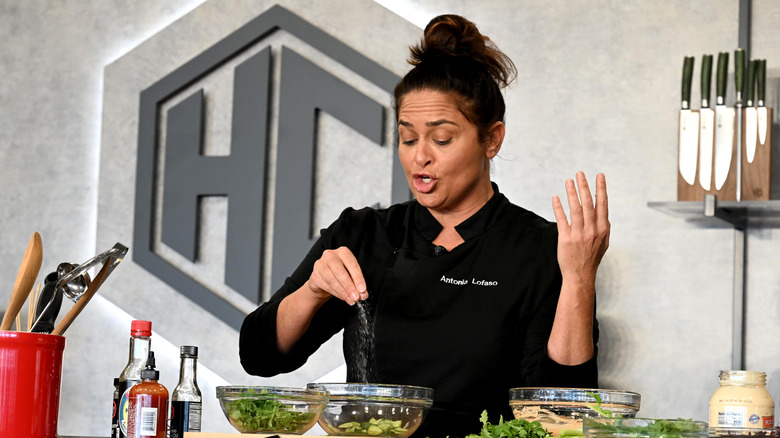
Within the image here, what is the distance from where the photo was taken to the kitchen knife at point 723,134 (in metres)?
2.69

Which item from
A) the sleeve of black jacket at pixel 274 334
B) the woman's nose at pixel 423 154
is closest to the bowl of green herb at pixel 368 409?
the sleeve of black jacket at pixel 274 334

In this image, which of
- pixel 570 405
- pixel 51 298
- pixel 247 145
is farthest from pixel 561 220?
pixel 247 145

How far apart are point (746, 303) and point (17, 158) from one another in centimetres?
262

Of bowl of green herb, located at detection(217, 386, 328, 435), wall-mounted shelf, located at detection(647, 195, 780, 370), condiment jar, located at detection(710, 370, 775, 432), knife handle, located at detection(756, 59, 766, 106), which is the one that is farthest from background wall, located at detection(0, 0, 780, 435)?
bowl of green herb, located at detection(217, 386, 328, 435)

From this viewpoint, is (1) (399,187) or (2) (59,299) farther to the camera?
(1) (399,187)

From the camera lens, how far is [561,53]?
314cm

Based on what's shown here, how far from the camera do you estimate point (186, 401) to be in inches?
56.9

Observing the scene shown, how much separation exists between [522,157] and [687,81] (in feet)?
1.99

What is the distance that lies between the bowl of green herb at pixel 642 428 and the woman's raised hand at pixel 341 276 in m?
0.67

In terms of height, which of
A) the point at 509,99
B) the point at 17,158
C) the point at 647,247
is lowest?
the point at 647,247

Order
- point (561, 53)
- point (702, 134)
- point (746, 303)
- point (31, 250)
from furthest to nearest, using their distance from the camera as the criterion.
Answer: point (561, 53)
point (746, 303)
point (702, 134)
point (31, 250)

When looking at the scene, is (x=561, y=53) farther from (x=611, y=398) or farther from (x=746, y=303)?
(x=611, y=398)

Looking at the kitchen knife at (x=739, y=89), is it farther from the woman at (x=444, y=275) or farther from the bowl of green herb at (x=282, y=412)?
→ the bowl of green herb at (x=282, y=412)

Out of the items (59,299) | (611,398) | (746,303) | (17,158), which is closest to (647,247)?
(746,303)
